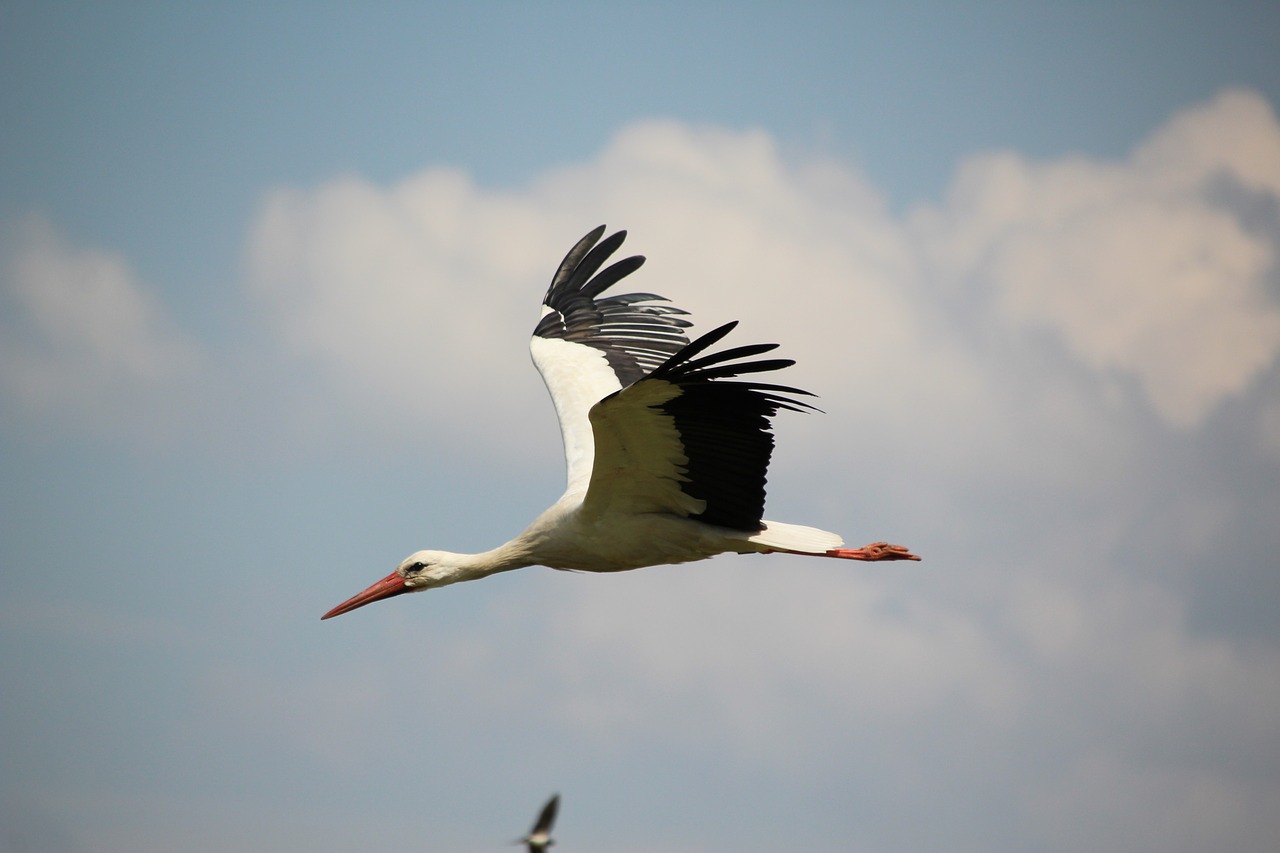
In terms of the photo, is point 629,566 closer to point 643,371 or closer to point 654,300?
point 643,371

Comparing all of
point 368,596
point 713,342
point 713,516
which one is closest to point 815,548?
point 713,516

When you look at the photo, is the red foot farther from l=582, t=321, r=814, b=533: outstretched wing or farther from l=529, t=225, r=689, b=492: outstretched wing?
l=529, t=225, r=689, b=492: outstretched wing

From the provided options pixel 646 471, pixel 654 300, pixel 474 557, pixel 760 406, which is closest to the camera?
pixel 760 406

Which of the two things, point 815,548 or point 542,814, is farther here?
point 815,548

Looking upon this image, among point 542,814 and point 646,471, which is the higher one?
point 646,471

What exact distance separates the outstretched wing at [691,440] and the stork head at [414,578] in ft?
5.23

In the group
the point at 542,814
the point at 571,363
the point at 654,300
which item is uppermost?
the point at 654,300

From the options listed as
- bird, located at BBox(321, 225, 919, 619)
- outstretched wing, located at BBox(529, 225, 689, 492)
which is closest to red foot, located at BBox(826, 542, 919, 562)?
bird, located at BBox(321, 225, 919, 619)

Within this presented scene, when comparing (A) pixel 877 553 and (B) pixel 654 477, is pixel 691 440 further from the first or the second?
(A) pixel 877 553

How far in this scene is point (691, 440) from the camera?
25.9 feet

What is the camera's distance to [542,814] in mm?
6484

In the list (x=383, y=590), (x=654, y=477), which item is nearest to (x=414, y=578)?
(x=383, y=590)

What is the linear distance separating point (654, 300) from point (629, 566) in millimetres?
3948

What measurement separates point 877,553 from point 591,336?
3.70 meters
